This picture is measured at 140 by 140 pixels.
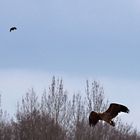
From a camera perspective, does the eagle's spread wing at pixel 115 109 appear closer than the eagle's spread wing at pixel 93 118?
Yes

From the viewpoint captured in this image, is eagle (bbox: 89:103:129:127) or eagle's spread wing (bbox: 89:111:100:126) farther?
eagle's spread wing (bbox: 89:111:100:126)

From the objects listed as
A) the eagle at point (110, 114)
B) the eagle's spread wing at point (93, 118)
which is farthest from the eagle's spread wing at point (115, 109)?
the eagle's spread wing at point (93, 118)

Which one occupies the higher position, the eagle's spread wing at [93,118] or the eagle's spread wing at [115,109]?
the eagle's spread wing at [115,109]

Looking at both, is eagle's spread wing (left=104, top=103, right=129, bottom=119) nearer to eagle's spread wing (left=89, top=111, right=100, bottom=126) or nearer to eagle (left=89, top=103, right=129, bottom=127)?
eagle (left=89, top=103, right=129, bottom=127)

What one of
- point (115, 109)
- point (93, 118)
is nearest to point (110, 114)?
point (115, 109)

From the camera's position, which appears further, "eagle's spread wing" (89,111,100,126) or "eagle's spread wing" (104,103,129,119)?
"eagle's spread wing" (89,111,100,126)

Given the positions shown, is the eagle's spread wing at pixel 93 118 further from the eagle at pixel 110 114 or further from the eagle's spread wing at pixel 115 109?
the eagle's spread wing at pixel 115 109

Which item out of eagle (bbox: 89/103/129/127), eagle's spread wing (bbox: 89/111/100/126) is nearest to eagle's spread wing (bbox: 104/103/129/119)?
eagle (bbox: 89/103/129/127)

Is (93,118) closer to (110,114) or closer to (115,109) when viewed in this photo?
(110,114)

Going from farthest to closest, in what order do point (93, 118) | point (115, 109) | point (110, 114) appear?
point (93, 118)
point (110, 114)
point (115, 109)

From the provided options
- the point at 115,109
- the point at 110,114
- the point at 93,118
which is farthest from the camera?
the point at 93,118

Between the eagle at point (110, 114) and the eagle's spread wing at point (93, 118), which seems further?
the eagle's spread wing at point (93, 118)

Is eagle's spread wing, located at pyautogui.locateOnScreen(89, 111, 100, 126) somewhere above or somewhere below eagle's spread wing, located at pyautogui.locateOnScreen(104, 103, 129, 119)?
below

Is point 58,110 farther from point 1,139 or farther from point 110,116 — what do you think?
point 110,116
